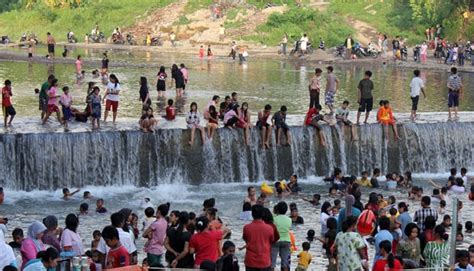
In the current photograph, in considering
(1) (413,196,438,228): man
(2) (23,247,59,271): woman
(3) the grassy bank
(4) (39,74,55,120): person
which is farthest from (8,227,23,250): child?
(3) the grassy bank

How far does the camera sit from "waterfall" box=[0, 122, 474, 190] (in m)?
24.3

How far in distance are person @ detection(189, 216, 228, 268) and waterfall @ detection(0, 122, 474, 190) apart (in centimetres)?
1111

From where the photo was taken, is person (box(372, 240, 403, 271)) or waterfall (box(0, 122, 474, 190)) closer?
person (box(372, 240, 403, 271))

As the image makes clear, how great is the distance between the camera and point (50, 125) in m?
25.6

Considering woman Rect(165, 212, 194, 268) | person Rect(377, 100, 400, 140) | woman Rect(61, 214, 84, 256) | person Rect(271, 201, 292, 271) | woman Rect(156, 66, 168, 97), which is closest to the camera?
woman Rect(165, 212, 194, 268)

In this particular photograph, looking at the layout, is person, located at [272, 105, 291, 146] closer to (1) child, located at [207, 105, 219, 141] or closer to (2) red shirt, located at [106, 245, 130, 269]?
(1) child, located at [207, 105, 219, 141]

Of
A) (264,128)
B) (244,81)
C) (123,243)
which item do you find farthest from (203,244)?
(244,81)

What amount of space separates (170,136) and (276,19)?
32261 millimetres

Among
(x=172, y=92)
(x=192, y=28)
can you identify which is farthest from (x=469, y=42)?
(x=172, y=92)

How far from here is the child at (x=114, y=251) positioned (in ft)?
42.0

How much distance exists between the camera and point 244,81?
40.2 m

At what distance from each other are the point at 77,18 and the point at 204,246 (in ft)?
172

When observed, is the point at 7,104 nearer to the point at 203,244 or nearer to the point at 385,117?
the point at 385,117

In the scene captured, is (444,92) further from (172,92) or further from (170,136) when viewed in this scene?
(170,136)
